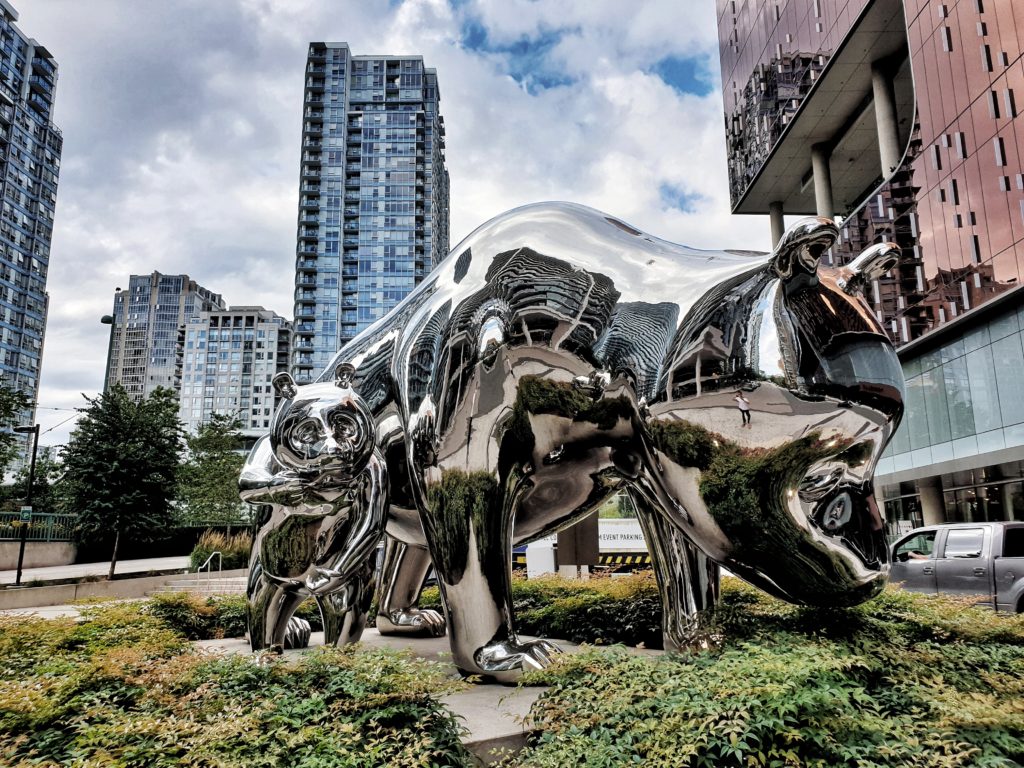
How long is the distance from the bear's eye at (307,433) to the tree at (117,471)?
63.4ft

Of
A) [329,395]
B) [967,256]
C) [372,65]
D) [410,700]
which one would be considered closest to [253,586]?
[329,395]

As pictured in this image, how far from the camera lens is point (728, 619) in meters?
4.34

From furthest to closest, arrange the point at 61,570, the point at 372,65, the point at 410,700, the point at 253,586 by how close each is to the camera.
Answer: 1. the point at 372,65
2. the point at 61,570
3. the point at 253,586
4. the point at 410,700

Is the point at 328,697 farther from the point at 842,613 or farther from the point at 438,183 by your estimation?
the point at 438,183

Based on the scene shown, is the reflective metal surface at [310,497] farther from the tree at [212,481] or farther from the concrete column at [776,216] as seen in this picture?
the concrete column at [776,216]

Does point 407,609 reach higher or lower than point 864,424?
lower

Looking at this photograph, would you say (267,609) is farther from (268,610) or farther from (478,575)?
(478,575)

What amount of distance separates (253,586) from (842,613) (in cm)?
354

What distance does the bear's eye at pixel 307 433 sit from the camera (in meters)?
4.20

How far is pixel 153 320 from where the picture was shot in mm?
167375

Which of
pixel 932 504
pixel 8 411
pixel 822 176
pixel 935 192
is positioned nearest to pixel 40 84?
→ pixel 8 411

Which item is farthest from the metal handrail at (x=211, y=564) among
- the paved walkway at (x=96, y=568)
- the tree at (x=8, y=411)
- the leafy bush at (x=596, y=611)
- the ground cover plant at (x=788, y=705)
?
the ground cover plant at (x=788, y=705)

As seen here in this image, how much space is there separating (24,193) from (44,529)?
74.2 metres

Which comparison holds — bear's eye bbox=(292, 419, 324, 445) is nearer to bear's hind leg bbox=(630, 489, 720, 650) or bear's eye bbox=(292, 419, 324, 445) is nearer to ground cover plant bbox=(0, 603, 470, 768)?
ground cover plant bbox=(0, 603, 470, 768)
